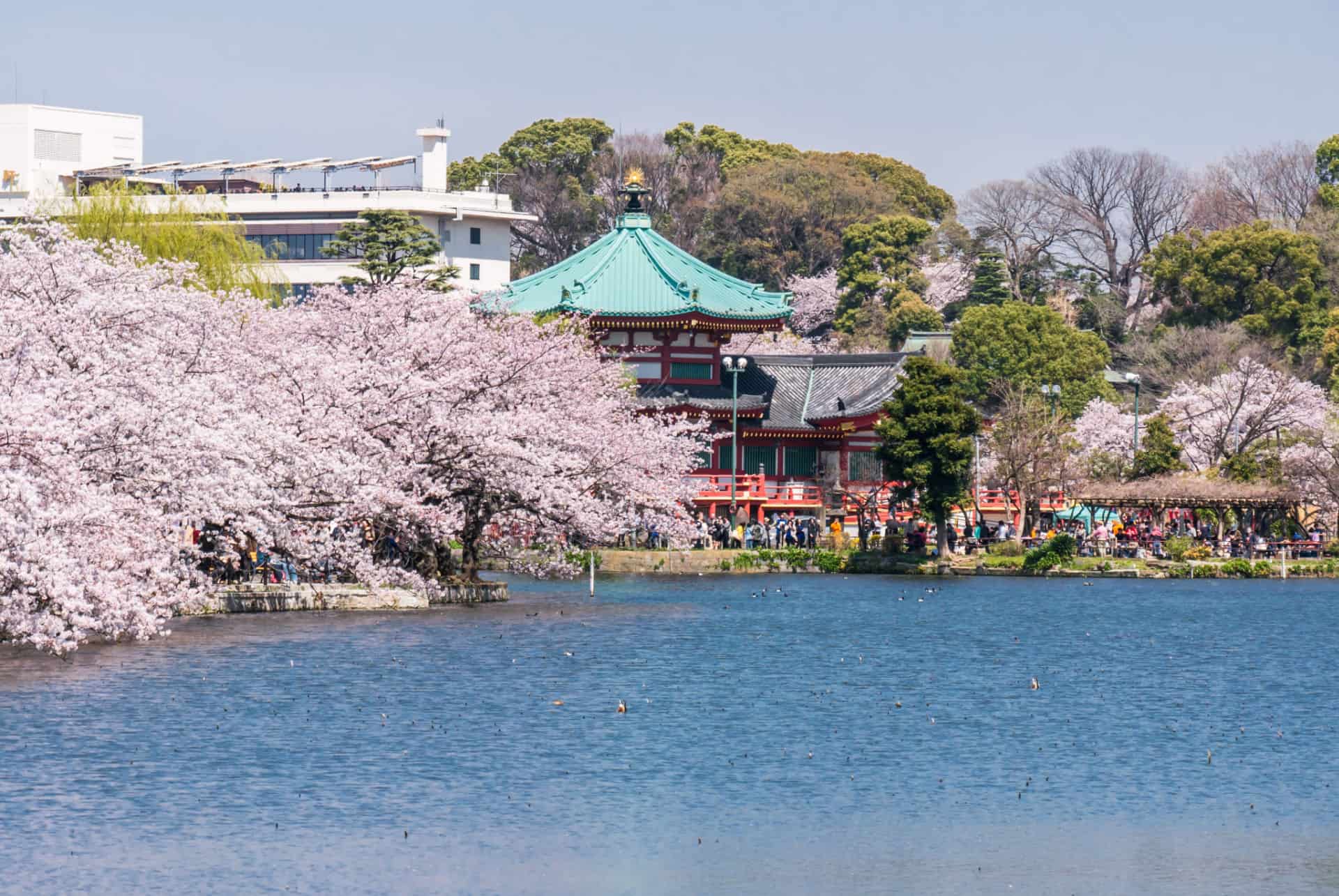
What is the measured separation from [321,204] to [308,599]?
69071mm

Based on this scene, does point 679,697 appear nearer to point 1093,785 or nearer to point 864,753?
point 864,753

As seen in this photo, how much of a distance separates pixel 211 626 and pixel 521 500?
10.4 m

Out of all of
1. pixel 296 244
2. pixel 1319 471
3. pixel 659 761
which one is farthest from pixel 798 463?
pixel 659 761

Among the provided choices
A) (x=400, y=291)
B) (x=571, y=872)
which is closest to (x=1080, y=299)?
(x=400, y=291)

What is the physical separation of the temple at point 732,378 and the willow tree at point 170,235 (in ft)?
34.3

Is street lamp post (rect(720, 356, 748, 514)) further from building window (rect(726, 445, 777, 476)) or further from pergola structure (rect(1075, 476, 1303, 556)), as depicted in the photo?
pergola structure (rect(1075, 476, 1303, 556))

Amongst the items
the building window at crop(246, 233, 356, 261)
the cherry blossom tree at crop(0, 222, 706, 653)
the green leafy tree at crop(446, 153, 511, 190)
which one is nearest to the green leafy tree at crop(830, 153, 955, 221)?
the green leafy tree at crop(446, 153, 511, 190)

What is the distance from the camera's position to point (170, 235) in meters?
69.9

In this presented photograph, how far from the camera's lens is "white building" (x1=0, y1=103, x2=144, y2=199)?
125 meters

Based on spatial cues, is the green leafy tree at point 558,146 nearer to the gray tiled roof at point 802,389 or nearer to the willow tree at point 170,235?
the gray tiled roof at point 802,389

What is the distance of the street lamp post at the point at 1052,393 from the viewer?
8631 centimetres

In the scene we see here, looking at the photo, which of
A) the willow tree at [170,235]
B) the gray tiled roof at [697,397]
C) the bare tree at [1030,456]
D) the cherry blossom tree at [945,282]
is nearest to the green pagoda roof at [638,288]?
Result: the gray tiled roof at [697,397]

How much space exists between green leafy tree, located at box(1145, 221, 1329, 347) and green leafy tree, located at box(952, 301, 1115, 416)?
35.2 feet

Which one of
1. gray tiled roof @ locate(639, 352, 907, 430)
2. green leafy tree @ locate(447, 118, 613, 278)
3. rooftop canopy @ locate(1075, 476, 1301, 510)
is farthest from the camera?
green leafy tree @ locate(447, 118, 613, 278)
